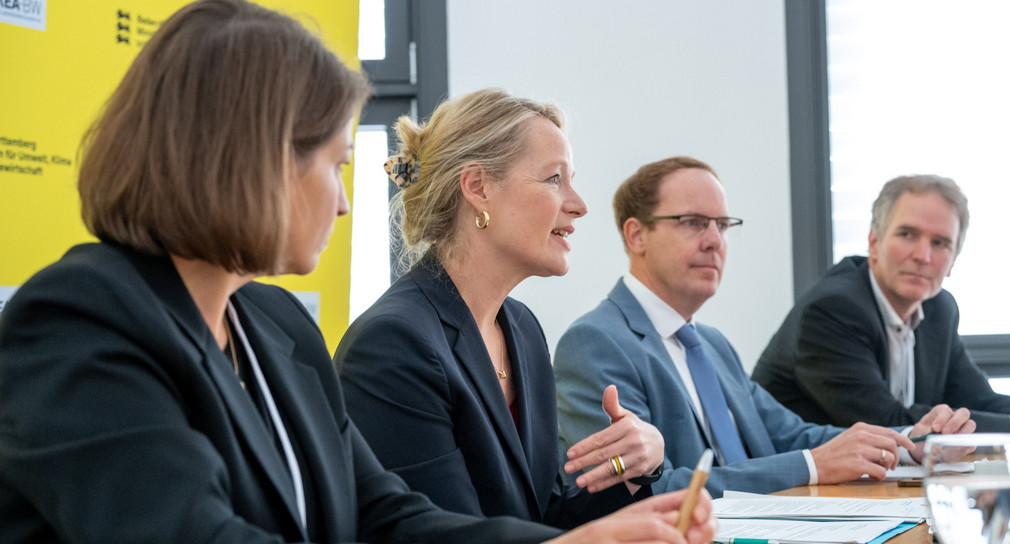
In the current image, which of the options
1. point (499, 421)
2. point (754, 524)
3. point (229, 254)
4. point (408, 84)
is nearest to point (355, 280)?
point (408, 84)

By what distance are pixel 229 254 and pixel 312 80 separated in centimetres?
23

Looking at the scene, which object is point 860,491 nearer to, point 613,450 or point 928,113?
point 613,450

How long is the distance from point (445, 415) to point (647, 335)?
3.21 ft

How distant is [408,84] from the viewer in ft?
12.9

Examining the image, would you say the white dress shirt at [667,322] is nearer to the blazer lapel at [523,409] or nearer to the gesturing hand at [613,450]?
the blazer lapel at [523,409]

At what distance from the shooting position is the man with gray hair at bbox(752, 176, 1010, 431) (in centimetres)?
311

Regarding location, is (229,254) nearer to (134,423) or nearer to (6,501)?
(134,423)

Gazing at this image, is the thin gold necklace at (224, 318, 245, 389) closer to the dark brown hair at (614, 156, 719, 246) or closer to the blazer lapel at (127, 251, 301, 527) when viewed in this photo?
the blazer lapel at (127, 251, 301, 527)

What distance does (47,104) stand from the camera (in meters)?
2.44

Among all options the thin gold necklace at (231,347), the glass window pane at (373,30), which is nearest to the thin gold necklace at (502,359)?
the thin gold necklace at (231,347)

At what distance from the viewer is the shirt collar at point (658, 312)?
266cm

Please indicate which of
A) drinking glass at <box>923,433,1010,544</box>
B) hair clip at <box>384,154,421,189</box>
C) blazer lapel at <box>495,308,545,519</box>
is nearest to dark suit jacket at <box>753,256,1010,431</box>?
blazer lapel at <box>495,308,545,519</box>

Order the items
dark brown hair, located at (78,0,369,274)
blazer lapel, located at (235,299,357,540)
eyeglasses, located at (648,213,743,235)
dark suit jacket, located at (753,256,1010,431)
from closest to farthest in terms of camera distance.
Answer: dark brown hair, located at (78,0,369,274) → blazer lapel, located at (235,299,357,540) → eyeglasses, located at (648,213,743,235) → dark suit jacket, located at (753,256,1010,431)

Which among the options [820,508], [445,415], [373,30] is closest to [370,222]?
[373,30]
